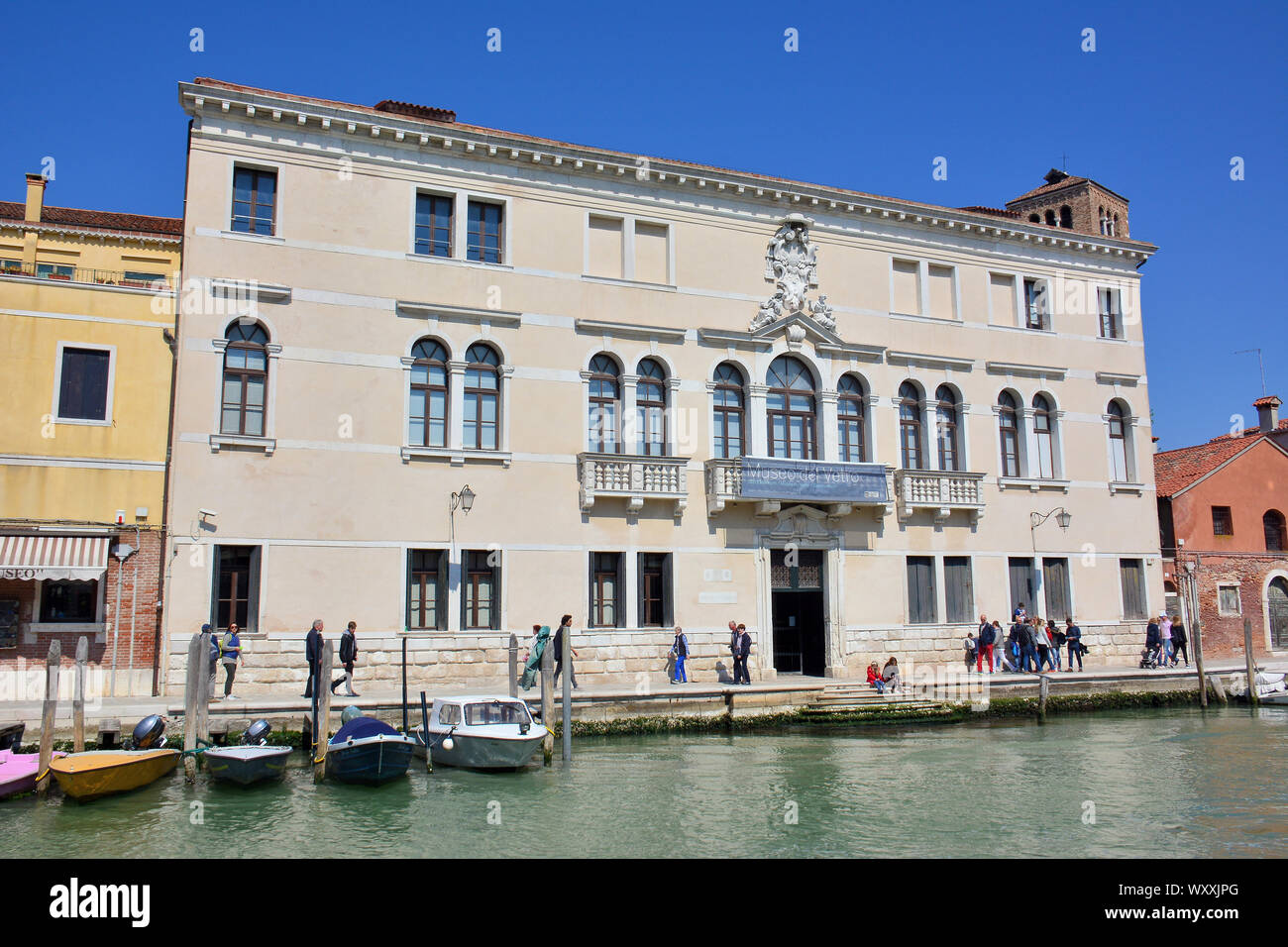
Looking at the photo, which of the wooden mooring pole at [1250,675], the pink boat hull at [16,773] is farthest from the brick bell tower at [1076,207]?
the pink boat hull at [16,773]

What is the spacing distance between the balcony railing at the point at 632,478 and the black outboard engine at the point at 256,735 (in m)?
7.09

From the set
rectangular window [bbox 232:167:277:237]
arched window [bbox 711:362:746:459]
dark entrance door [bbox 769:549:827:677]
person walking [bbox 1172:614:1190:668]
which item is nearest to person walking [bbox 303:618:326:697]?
rectangular window [bbox 232:167:277:237]

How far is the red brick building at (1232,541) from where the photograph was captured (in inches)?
1021

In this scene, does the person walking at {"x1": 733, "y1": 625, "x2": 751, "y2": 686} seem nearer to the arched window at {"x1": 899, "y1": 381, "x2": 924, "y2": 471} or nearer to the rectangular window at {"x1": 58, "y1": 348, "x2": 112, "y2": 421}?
the arched window at {"x1": 899, "y1": 381, "x2": 924, "y2": 471}

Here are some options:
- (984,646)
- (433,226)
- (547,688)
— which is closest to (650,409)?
(433,226)

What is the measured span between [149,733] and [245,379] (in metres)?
6.27

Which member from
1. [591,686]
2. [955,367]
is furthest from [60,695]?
[955,367]

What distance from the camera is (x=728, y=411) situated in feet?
66.3

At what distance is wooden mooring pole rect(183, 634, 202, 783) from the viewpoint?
41.4 feet

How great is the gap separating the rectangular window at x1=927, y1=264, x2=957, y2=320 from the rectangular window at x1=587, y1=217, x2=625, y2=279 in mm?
7496

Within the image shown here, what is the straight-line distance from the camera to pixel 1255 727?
17938 mm

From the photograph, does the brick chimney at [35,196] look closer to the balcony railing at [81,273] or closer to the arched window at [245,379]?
the balcony railing at [81,273]
